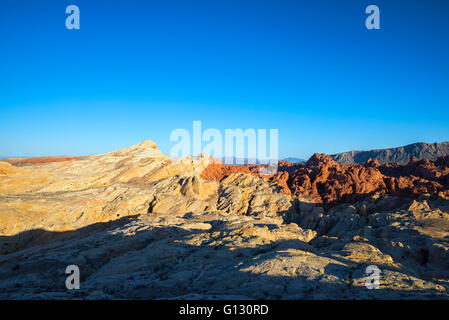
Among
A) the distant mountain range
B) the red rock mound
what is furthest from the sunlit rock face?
the distant mountain range

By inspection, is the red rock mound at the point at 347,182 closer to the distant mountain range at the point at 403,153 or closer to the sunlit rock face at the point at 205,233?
the sunlit rock face at the point at 205,233

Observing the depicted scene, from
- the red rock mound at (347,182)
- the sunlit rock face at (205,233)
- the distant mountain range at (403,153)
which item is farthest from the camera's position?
the distant mountain range at (403,153)

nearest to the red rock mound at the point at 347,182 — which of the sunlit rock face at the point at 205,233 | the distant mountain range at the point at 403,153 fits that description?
the sunlit rock face at the point at 205,233

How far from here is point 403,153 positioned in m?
153

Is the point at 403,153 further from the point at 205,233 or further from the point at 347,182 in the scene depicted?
the point at 205,233

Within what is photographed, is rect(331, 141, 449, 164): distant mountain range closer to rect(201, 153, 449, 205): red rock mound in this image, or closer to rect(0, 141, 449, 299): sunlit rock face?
rect(0, 141, 449, 299): sunlit rock face

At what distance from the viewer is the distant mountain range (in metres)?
141

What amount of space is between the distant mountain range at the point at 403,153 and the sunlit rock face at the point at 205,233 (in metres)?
111

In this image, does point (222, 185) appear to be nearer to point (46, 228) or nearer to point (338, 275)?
point (46, 228)

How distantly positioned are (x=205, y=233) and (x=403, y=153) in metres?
176

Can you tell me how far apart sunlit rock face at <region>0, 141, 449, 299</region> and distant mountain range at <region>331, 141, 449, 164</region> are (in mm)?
110603

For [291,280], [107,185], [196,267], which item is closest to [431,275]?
[291,280]

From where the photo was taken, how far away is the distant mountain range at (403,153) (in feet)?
463

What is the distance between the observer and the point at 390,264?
1538 centimetres
